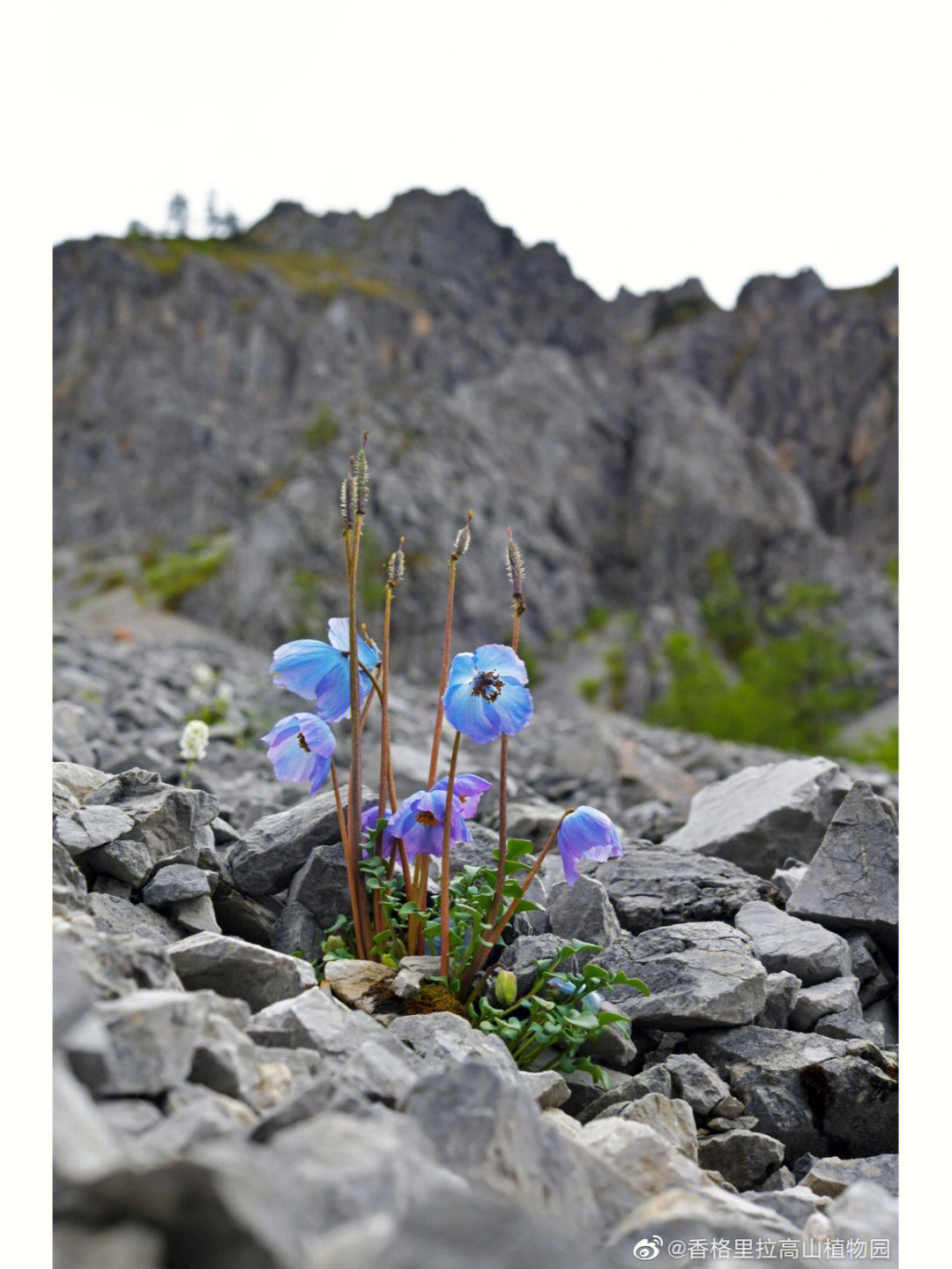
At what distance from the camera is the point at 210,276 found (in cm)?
6875

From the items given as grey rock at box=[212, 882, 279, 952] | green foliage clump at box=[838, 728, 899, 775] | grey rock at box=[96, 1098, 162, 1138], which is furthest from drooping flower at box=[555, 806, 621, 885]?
green foliage clump at box=[838, 728, 899, 775]

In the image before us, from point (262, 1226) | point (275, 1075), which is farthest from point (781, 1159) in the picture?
point (262, 1226)

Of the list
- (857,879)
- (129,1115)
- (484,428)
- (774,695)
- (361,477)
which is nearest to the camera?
(129,1115)

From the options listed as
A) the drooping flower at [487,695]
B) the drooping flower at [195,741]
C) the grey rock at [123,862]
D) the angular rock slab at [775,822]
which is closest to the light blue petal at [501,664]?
the drooping flower at [487,695]

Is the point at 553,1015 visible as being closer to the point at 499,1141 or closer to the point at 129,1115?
the point at 499,1141

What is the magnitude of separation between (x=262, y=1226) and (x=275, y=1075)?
67 cm

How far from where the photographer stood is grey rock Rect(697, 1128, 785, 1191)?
2.37m

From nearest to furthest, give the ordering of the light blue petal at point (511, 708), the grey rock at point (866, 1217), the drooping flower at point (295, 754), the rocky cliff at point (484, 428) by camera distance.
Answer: the grey rock at point (866, 1217)
the light blue petal at point (511, 708)
the drooping flower at point (295, 754)
the rocky cliff at point (484, 428)

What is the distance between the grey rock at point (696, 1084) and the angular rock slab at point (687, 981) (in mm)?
139

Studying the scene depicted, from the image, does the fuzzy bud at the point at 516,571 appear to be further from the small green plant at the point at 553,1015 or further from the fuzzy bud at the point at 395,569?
the small green plant at the point at 553,1015

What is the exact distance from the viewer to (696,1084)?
253cm

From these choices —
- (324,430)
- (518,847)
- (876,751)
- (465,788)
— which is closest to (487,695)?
(465,788)

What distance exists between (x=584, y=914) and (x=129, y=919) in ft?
4.28

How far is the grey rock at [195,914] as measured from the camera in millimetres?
2676
